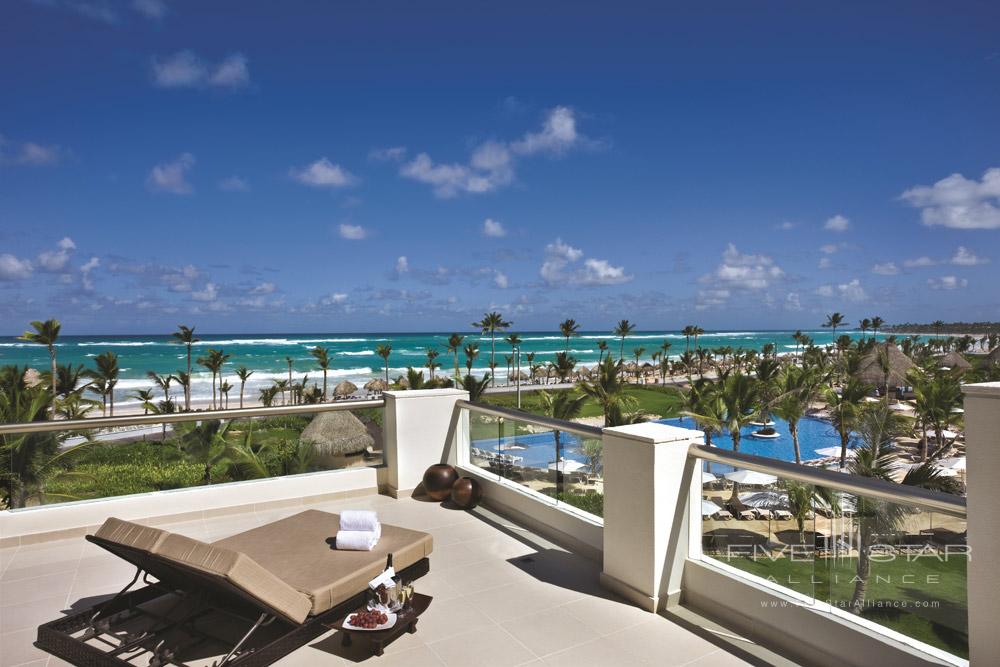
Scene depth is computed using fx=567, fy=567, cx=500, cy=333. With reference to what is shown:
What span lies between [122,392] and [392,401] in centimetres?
4906

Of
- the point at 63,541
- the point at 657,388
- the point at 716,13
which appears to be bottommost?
the point at 657,388

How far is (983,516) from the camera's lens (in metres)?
2.29

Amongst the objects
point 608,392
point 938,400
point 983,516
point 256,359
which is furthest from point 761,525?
point 256,359

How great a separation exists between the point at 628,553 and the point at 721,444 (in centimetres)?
3055

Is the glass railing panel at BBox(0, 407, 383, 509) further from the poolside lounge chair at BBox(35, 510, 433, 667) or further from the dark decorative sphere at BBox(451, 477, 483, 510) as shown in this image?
the poolside lounge chair at BBox(35, 510, 433, 667)

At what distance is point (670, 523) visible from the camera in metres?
3.61

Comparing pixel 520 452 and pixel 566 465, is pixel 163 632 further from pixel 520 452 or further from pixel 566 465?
pixel 520 452

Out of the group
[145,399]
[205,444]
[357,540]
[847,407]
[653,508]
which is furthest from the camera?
[847,407]

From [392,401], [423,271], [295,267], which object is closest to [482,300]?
[423,271]

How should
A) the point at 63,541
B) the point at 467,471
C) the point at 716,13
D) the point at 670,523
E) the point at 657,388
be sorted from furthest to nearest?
the point at 657,388, the point at 716,13, the point at 467,471, the point at 63,541, the point at 670,523

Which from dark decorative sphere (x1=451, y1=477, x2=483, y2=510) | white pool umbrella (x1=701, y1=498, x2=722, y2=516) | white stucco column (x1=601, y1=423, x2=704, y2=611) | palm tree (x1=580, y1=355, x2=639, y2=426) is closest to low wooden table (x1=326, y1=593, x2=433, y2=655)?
white stucco column (x1=601, y1=423, x2=704, y2=611)

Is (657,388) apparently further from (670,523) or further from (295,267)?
(295,267)

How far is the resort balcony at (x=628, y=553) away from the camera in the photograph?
2527 mm

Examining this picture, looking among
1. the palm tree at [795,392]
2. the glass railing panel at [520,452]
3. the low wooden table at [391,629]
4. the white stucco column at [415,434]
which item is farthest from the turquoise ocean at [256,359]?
the low wooden table at [391,629]
